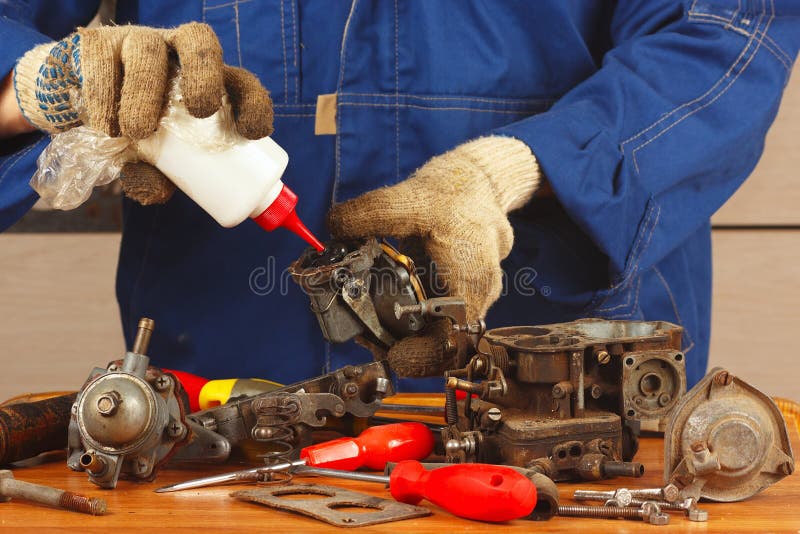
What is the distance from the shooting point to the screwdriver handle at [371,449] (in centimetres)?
85

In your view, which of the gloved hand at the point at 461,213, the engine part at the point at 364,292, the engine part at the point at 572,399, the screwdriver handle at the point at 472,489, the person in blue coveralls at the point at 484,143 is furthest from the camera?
the person in blue coveralls at the point at 484,143

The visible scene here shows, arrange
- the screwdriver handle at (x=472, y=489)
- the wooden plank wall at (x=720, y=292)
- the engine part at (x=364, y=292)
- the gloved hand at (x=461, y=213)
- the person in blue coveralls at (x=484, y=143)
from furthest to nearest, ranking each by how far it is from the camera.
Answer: the wooden plank wall at (x=720, y=292) → the person in blue coveralls at (x=484, y=143) → the gloved hand at (x=461, y=213) → the engine part at (x=364, y=292) → the screwdriver handle at (x=472, y=489)

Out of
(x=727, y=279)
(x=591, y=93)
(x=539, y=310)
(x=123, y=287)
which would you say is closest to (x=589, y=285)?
(x=539, y=310)

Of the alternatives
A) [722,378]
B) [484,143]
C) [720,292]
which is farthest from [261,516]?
[720,292]

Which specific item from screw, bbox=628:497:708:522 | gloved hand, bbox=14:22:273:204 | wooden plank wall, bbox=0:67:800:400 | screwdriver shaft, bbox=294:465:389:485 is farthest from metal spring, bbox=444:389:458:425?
wooden plank wall, bbox=0:67:800:400

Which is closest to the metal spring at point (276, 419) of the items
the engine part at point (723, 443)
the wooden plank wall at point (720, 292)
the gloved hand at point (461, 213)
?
the gloved hand at point (461, 213)

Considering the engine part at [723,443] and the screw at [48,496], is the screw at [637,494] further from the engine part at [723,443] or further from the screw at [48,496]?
the screw at [48,496]

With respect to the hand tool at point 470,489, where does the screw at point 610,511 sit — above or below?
below

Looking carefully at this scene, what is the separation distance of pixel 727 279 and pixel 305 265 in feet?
4.04

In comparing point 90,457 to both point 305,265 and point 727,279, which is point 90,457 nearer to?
point 305,265

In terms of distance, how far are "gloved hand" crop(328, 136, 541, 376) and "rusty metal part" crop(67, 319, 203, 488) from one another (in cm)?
24

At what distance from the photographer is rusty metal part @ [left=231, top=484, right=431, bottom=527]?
694 millimetres

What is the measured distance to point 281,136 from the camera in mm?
1285

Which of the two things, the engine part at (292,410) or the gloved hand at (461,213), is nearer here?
the engine part at (292,410)
